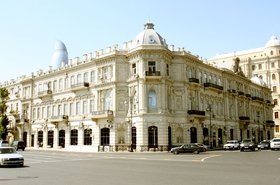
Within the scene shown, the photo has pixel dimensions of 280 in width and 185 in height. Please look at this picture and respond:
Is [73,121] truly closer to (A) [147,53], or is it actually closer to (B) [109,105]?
(B) [109,105]

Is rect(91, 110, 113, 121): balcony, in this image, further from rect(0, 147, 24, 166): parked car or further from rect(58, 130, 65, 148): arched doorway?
rect(0, 147, 24, 166): parked car

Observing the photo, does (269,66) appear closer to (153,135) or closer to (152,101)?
(152,101)

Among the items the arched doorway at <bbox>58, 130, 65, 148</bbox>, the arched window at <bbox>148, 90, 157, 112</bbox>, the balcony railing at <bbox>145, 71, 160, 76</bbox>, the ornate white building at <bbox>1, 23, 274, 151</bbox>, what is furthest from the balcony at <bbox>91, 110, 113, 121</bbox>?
the arched doorway at <bbox>58, 130, 65, 148</bbox>

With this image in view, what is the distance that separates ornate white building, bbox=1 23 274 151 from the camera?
51.4 metres

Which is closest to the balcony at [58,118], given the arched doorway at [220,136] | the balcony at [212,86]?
the balcony at [212,86]

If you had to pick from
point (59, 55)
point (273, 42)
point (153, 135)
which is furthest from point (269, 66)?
point (153, 135)

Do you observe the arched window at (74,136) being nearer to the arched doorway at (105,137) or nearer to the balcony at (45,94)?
the arched doorway at (105,137)

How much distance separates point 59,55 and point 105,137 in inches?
1456

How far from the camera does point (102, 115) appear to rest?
53594mm

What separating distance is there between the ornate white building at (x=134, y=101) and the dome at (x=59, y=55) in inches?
437

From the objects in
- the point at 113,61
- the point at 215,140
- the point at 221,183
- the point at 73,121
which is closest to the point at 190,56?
the point at 113,61

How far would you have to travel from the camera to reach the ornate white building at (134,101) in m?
51.4

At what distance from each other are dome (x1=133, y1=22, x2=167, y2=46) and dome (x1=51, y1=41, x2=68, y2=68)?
3318 centimetres

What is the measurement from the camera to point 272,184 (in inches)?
A: 531
